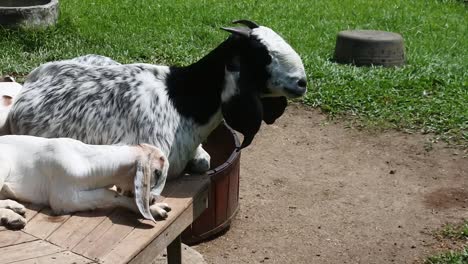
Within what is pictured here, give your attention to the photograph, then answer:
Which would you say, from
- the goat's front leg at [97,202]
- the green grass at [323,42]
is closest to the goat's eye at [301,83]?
the goat's front leg at [97,202]

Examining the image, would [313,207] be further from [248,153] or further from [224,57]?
[224,57]

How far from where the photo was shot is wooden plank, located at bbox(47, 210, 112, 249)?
3.21 meters

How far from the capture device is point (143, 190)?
11.2ft

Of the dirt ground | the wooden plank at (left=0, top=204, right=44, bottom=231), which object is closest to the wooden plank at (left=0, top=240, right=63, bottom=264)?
the wooden plank at (left=0, top=204, right=44, bottom=231)

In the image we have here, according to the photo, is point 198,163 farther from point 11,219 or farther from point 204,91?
point 11,219

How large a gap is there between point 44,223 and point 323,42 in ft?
22.1

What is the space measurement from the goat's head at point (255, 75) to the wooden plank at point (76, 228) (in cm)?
78

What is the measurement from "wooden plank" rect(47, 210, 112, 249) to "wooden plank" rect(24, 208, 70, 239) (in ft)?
0.08

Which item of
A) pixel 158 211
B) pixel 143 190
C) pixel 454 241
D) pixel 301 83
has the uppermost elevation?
pixel 301 83

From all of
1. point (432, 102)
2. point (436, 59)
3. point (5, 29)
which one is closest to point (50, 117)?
point (432, 102)

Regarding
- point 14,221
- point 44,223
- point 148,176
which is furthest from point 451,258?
point 14,221

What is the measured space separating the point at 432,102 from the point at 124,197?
4.82 m

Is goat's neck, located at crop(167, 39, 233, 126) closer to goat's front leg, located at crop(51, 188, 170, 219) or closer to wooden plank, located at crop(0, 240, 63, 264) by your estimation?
goat's front leg, located at crop(51, 188, 170, 219)

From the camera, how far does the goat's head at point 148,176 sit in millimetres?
3404
